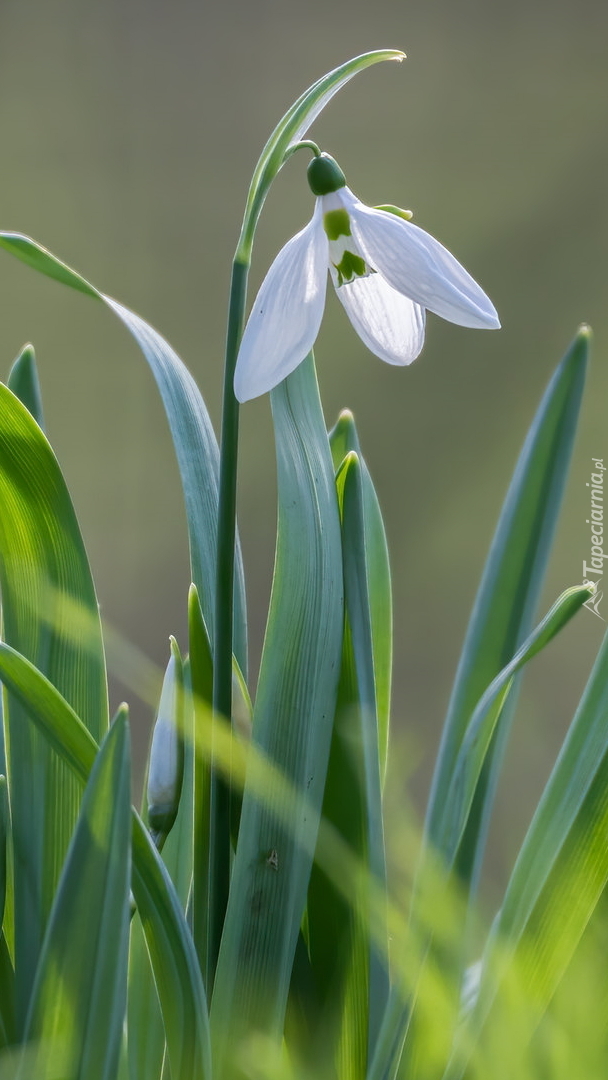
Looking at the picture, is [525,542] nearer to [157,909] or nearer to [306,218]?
[157,909]

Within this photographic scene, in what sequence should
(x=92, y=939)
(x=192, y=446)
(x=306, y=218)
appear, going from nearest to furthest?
(x=92, y=939)
(x=192, y=446)
(x=306, y=218)

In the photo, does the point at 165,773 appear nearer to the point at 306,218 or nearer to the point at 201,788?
the point at 201,788

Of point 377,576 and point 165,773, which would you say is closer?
point 165,773

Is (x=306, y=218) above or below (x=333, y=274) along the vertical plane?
above

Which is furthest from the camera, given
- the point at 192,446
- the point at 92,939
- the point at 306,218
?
the point at 306,218

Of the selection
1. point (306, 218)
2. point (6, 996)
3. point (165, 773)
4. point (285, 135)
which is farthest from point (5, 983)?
point (306, 218)

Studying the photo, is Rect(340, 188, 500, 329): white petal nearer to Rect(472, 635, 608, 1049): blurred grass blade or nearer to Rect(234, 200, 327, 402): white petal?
Rect(234, 200, 327, 402): white petal

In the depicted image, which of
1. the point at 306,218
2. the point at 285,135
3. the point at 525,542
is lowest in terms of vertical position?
the point at 525,542

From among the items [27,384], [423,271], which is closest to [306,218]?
[27,384]
